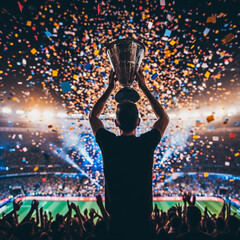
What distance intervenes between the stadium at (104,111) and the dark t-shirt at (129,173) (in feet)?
1.31

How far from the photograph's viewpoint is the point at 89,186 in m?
17.9

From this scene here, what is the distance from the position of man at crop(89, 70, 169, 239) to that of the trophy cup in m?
0.35

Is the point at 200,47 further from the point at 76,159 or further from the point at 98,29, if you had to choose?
the point at 76,159

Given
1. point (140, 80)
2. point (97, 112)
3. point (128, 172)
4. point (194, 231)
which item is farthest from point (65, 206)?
point (140, 80)

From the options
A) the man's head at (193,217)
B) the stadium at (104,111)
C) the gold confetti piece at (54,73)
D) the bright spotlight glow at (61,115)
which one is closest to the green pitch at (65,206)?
the stadium at (104,111)

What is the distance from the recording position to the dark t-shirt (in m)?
1.15

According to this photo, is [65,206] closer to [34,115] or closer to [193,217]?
[193,217]

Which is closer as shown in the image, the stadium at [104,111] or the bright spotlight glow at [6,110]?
the stadium at [104,111]

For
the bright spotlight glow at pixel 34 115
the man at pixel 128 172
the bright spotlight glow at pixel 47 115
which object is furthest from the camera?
the bright spotlight glow at pixel 47 115

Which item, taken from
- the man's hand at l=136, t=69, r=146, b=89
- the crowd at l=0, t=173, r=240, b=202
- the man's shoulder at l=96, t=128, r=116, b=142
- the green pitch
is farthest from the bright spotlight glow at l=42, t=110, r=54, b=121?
the man's shoulder at l=96, t=128, r=116, b=142

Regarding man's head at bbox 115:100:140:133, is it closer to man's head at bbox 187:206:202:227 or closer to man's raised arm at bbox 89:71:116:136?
man's raised arm at bbox 89:71:116:136

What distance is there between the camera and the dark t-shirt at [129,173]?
1.15 m

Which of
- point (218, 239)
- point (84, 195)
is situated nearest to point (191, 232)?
point (218, 239)

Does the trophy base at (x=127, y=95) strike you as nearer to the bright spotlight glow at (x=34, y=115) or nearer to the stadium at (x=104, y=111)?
the stadium at (x=104, y=111)
